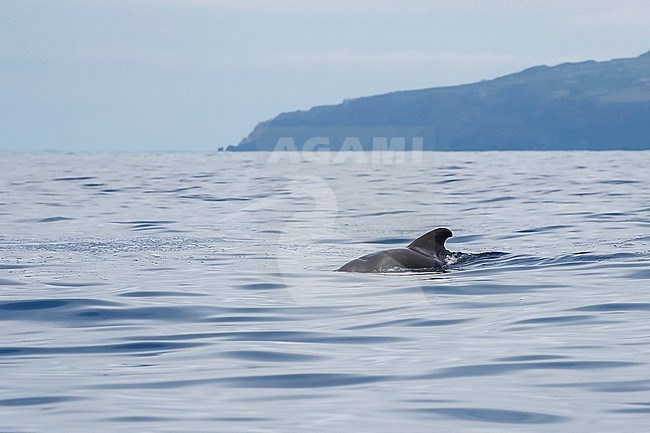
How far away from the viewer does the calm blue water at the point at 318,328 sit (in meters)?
6.16

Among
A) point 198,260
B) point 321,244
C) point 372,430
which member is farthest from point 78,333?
point 321,244

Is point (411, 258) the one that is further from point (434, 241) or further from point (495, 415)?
point (495, 415)

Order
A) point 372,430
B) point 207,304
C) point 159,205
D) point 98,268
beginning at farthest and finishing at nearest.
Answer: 1. point 159,205
2. point 98,268
3. point 207,304
4. point 372,430

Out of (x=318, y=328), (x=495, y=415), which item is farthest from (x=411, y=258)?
(x=495, y=415)

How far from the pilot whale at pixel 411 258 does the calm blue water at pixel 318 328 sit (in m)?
0.40

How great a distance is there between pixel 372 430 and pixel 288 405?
2.61ft

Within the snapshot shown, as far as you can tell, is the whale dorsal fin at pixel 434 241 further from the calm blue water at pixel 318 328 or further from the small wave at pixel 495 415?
the small wave at pixel 495 415

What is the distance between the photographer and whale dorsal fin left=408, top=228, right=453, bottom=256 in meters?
14.4

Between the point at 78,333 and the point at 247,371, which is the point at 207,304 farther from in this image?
the point at 247,371

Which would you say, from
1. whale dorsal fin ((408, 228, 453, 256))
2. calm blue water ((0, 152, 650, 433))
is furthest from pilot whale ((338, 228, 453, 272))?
calm blue water ((0, 152, 650, 433))

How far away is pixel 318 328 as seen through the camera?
31.4ft

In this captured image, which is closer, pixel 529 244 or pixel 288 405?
pixel 288 405

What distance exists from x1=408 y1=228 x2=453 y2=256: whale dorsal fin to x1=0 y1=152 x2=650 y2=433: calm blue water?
1.58 ft

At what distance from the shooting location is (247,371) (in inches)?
294
